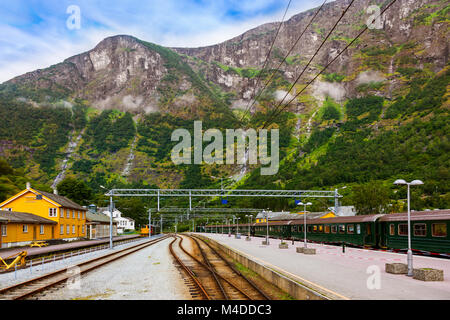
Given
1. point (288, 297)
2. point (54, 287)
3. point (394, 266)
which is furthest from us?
point (394, 266)

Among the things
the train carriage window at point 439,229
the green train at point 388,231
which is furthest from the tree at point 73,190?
the train carriage window at point 439,229

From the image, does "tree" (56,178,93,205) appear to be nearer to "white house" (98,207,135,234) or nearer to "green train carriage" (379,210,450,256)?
"white house" (98,207,135,234)

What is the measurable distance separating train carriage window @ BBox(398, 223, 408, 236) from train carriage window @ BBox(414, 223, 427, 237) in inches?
37.9

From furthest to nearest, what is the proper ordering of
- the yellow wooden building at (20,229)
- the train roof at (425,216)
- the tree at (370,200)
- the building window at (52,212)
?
1. the tree at (370,200)
2. the building window at (52,212)
3. the yellow wooden building at (20,229)
4. the train roof at (425,216)

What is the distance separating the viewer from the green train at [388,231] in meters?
25.2

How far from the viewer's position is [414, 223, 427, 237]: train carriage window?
88.1 feet

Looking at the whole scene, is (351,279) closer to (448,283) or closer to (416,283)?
(416,283)

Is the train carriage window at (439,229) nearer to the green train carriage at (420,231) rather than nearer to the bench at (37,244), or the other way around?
the green train carriage at (420,231)

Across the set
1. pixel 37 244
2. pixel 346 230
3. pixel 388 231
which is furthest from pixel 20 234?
pixel 388 231

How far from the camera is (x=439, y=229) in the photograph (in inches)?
987

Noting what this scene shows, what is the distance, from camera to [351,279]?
51.1 feet

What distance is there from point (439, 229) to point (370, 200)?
200ft
